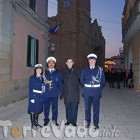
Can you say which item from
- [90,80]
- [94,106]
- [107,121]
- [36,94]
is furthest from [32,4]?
[94,106]

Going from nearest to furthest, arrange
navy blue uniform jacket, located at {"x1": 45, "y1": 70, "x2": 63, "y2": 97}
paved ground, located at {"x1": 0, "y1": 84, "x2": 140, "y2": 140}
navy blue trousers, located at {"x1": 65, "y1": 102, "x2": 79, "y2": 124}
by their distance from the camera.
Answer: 1. paved ground, located at {"x1": 0, "y1": 84, "x2": 140, "y2": 140}
2. navy blue uniform jacket, located at {"x1": 45, "y1": 70, "x2": 63, "y2": 97}
3. navy blue trousers, located at {"x1": 65, "y1": 102, "x2": 79, "y2": 124}

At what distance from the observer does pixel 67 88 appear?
23.4ft

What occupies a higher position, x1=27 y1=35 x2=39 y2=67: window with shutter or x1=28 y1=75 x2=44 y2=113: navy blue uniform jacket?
x1=27 y1=35 x2=39 y2=67: window with shutter

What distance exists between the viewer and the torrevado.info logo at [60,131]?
6.36 metres

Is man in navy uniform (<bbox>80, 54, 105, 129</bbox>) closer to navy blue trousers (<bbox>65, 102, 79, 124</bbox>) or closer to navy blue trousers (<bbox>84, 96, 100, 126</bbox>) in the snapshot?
navy blue trousers (<bbox>84, 96, 100, 126</bbox>)

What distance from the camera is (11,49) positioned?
12297 millimetres

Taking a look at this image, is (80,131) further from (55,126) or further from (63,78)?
(63,78)

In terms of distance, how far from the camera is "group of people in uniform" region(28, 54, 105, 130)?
6895 mm

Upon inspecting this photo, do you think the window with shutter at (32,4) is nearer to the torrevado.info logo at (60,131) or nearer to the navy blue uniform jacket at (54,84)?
the navy blue uniform jacket at (54,84)

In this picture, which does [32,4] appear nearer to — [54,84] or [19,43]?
[19,43]

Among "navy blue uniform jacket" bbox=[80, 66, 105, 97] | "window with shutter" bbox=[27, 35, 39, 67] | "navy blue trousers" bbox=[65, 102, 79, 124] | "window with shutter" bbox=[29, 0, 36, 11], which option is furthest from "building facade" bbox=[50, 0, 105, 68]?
"navy blue uniform jacket" bbox=[80, 66, 105, 97]

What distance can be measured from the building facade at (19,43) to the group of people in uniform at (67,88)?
152 inches

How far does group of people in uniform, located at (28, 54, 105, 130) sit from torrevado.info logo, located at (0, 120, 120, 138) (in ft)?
0.58

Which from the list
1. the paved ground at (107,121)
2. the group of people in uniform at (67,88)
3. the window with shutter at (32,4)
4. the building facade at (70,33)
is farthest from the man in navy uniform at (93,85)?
A: the building facade at (70,33)
